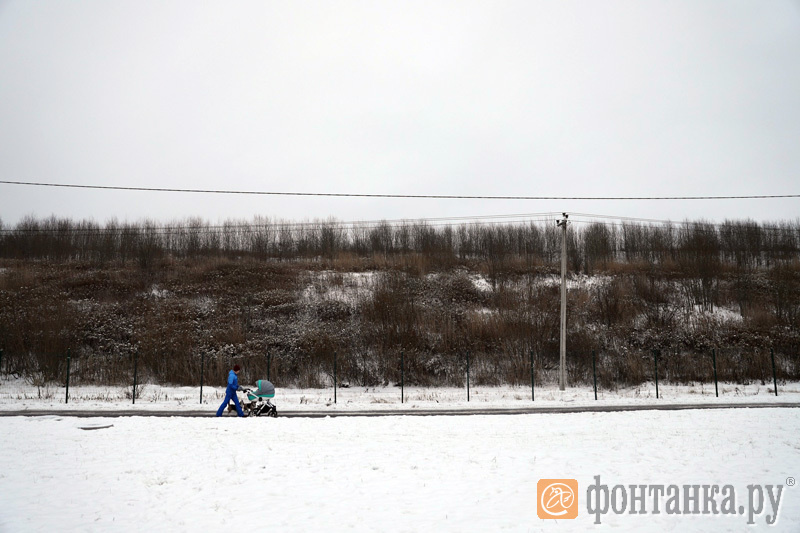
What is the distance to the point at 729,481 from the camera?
1066 centimetres

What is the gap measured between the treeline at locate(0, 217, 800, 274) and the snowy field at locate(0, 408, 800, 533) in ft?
130

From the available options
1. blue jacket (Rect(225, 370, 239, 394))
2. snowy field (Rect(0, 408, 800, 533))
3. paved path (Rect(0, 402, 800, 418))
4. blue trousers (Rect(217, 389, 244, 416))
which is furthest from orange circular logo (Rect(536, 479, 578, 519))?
blue trousers (Rect(217, 389, 244, 416))

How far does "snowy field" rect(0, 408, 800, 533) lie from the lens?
29.3 ft

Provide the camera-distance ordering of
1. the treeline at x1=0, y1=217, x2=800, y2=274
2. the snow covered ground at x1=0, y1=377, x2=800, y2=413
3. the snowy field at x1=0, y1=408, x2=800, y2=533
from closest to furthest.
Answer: the snowy field at x1=0, y1=408, x2=800, y2=533
the snow covered ground at x1=0, y1=377, x2=800, y2=413
the treeline at x1=0, y1=217, x2=800, y2=274

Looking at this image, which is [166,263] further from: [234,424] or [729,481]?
[729,481]

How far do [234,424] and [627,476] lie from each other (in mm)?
12634

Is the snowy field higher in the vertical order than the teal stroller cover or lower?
lower

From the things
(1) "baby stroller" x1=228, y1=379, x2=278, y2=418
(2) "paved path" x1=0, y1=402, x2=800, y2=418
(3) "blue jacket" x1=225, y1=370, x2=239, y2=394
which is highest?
(3) "blue jacket" x1=225, y1=370, x2=239, y2=394

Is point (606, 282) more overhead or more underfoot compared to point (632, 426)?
more overhead

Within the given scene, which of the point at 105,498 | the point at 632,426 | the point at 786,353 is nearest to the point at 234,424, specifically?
the point at 105,498

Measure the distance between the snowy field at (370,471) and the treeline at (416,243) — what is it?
130 ft

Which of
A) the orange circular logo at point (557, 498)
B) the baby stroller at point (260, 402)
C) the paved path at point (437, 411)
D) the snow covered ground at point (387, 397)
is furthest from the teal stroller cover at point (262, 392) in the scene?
the orange circular logo at point (557, 498)

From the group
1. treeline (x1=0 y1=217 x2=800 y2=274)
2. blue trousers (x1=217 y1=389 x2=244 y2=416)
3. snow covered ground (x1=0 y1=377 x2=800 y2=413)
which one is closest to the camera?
blue trousers (x1=217 y1=389 x2=244 y2=416)

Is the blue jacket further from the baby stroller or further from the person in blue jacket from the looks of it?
the baby stroller
